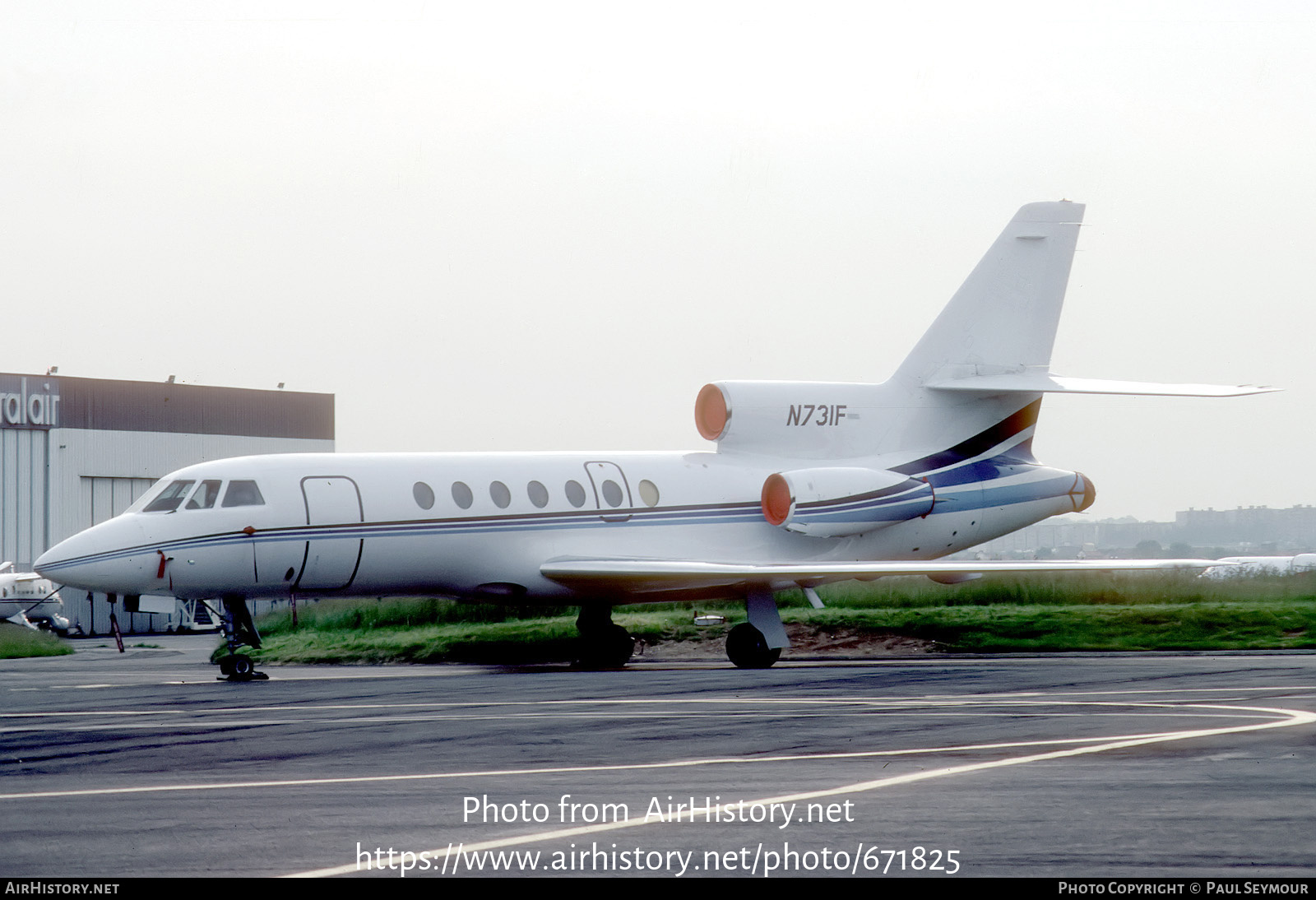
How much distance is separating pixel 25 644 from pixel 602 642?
13.1m

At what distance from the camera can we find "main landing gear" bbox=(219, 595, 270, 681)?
20.4 metres

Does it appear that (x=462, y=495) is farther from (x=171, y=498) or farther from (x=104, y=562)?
(x=104, y=562)

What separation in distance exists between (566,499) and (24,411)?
31159 millimetres

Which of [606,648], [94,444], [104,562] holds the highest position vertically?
[94,444]

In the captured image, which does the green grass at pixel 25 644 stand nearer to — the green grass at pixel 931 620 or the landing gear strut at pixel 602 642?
the green grass at pixel 931 620

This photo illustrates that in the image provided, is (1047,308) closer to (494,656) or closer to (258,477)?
(494,656)

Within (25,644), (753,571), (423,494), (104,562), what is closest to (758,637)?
(753,571)

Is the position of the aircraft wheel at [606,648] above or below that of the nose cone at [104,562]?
below

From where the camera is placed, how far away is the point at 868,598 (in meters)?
31.2

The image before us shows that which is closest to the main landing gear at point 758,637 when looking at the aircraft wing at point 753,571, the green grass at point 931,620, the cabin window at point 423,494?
the aircraft wing at point 753,571

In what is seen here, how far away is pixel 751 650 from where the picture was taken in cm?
2311

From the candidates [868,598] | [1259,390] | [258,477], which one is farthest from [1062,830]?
[868,598]

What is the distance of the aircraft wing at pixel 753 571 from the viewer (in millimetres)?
21609

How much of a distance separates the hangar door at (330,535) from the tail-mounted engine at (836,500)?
258 inches
